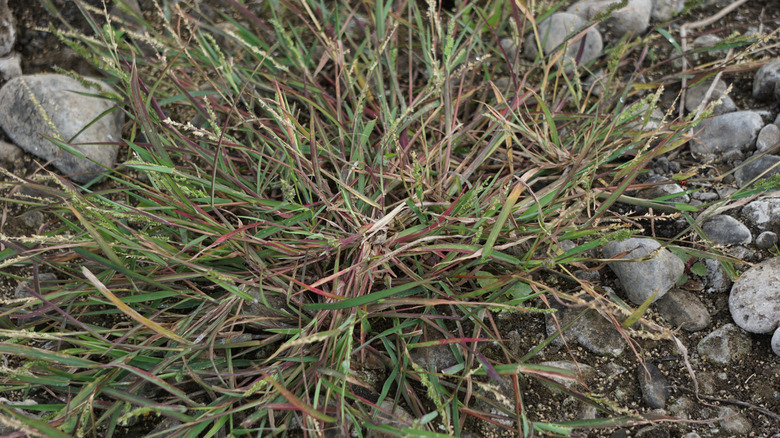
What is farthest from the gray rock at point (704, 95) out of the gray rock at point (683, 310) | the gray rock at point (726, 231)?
the gray rock at point (683, 310)

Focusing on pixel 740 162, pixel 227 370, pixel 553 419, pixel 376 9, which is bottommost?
pixel 553 419

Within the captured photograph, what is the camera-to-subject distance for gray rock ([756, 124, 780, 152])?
1.73m

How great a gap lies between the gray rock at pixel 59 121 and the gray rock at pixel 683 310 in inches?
72.4

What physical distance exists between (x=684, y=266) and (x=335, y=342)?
1.02 meters

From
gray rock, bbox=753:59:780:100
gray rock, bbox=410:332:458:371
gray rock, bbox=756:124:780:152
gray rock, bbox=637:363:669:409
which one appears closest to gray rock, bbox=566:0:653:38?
gray rock, bbox=753:59:780:100

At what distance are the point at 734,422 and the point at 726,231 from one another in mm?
547

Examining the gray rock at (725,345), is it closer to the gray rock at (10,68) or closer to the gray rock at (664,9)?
the gray rock at (664,9)

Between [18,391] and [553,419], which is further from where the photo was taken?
[18,391]

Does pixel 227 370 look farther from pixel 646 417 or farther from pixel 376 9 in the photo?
pixel 376 9

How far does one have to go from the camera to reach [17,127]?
192 centimetres

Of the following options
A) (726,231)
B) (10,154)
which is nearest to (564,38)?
(726,231)

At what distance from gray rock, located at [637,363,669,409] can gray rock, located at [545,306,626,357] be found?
0.08 m

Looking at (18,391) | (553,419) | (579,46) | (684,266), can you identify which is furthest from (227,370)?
(579,46)

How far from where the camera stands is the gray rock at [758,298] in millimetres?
1412
